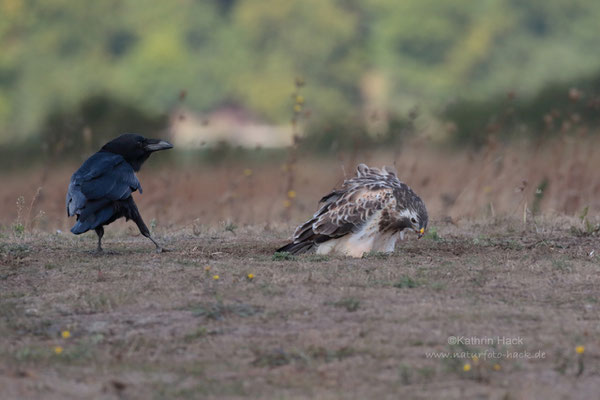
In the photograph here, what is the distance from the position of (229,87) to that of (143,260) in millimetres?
37016

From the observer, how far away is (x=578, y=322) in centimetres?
684

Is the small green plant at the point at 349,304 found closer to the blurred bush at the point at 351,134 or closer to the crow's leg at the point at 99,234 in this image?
the crow's leg at the point at 99,234

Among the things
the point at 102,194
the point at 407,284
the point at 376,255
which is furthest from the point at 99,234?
the point at 407,284

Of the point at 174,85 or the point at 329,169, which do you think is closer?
the point at 329,169

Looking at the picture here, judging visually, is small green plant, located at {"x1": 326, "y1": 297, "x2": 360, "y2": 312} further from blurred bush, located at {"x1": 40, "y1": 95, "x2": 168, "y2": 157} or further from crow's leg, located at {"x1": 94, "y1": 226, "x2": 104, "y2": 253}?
blurred bush, located at {"x1": 40, "y1": 95, "x2": 168, "y2": 157}

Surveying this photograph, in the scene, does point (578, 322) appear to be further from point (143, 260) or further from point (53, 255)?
point (53, 255)

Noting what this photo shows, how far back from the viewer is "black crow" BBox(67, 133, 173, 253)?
896cm

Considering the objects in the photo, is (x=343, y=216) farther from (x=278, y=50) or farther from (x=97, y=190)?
(x=278, y=50)

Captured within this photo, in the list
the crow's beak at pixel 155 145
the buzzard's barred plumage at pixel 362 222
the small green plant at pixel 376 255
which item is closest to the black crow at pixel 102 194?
the crow's beak at pixel 155 145

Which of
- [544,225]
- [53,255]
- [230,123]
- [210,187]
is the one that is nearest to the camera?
[53,255]

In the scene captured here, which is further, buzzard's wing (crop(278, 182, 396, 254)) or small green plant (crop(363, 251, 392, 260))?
buzzard's wing (crop(278, 182, 396, 254))

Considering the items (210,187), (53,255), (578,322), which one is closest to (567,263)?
(578,322)

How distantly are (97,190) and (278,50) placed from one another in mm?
38564

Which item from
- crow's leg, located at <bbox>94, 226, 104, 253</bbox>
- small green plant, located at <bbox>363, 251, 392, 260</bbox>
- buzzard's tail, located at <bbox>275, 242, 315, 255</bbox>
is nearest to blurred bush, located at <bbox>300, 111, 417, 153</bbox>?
buzzard's tail, located at <bbox>275, 242, 315, 255</bbox>
